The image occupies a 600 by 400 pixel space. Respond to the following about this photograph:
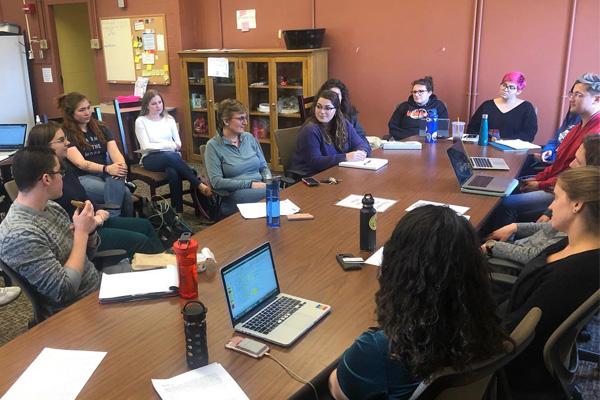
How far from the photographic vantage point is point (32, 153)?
6.72 feet

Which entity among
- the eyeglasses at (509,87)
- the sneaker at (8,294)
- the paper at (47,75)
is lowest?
the sneaker at (8,294)

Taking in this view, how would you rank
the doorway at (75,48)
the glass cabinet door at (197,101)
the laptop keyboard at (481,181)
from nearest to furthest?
the laptop keyboard at (481,181) → the glass cabinet door at (197,101) → the doorway at (75,48)

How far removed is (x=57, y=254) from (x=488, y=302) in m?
1.58

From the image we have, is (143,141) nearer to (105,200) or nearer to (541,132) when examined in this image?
(105,200)

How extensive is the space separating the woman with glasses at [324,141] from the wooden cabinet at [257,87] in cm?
176

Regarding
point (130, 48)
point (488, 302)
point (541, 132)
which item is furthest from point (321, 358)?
point (130, 48)

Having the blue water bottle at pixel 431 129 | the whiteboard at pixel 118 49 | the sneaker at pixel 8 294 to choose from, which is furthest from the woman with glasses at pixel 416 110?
the whiteboard at pixel 118 49

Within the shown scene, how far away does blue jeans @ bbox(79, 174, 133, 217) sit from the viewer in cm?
347

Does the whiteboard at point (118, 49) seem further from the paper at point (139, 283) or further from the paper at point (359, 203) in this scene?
the paper at point (139, 283)

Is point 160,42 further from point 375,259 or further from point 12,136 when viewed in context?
point 375,259

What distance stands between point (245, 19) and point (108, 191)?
3253mm

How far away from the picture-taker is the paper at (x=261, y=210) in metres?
2.49

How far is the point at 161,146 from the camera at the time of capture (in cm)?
448

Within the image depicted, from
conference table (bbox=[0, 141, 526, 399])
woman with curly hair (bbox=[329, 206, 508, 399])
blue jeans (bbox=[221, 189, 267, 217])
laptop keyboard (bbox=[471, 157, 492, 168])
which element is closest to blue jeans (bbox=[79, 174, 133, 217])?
blue jeans (bbox=[221, 189, 267, 217])
